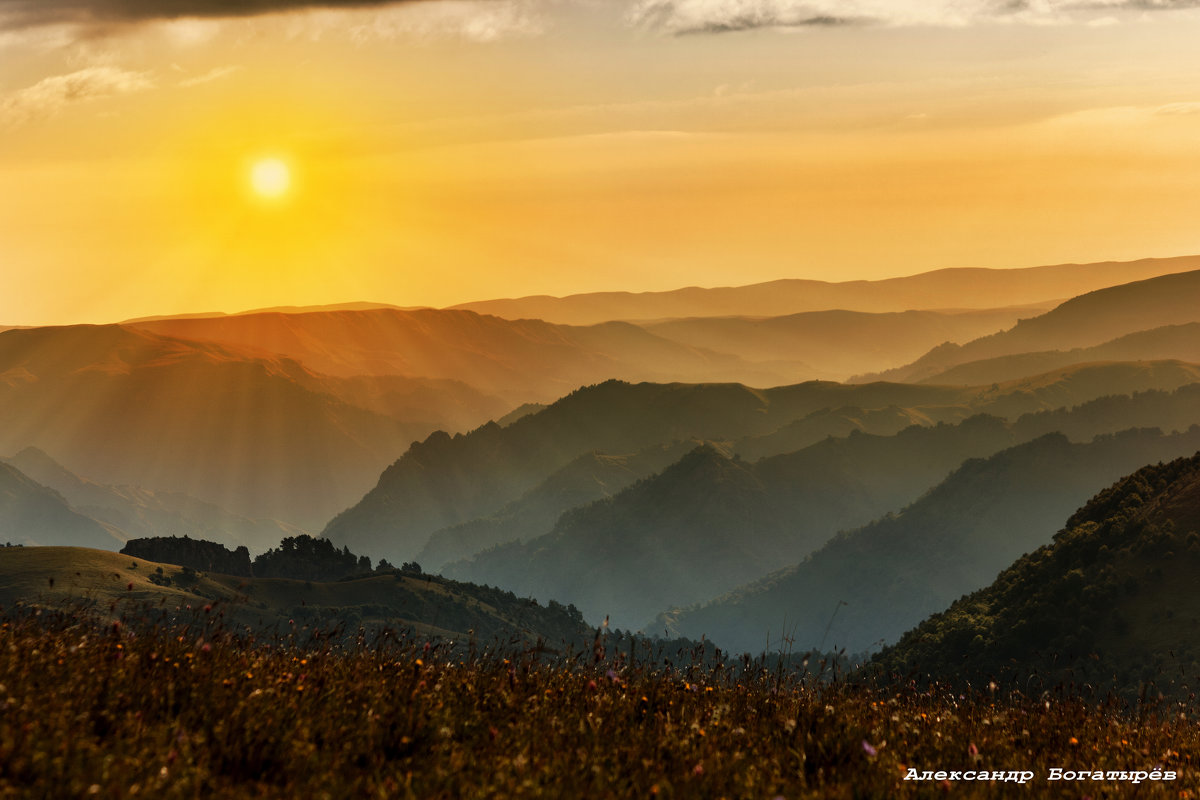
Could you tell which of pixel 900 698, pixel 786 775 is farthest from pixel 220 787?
pixel 900 698

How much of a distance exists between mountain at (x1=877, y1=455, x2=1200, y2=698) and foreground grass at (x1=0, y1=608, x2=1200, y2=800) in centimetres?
10547

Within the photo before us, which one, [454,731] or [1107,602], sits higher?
[454,731]

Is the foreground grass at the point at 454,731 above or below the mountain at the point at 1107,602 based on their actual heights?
above

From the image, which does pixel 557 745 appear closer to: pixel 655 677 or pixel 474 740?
pixel 474 740

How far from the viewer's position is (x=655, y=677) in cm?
1011

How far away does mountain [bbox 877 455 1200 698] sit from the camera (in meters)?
115

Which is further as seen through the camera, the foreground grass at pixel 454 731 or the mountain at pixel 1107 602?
the mountain at pixel 1107 602

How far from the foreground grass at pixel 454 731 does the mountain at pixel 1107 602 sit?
10547cm

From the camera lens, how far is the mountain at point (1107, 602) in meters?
115

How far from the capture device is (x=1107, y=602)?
126625mm

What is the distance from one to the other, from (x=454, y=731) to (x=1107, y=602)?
138583 millimetres

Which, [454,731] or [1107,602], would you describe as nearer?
[454,731]

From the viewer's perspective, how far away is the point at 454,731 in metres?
7.11

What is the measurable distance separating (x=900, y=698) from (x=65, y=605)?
9245mm
